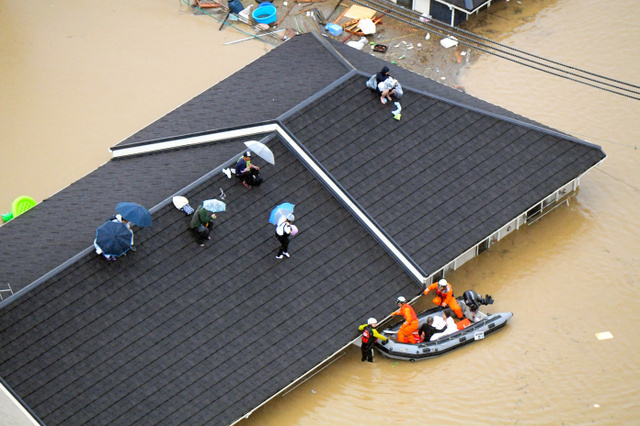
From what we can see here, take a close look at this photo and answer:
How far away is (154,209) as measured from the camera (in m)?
24.1

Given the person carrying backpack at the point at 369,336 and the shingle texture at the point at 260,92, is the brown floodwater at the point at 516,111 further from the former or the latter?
the shingle texture at the point at 260,92

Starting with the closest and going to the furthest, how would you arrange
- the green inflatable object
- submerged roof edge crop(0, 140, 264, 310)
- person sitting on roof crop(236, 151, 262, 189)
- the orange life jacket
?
submerged roof edge crop(0, 140, 264, 310) → the orange life jacket → person sitting on roof crop(236, 151, 262, 189) → the green inflatable object

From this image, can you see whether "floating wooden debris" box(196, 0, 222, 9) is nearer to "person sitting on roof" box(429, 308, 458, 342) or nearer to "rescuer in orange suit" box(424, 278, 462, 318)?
"rescuer in orange suit" box(424, 278, 462, 318)

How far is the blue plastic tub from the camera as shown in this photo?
3434 centimetres

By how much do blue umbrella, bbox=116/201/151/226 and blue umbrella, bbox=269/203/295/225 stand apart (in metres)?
3.14

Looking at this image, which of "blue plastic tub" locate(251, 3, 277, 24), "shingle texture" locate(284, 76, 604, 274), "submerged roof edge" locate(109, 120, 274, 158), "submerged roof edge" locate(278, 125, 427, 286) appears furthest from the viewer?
"blue plastic tub" locate(251, 3, 277, 24)

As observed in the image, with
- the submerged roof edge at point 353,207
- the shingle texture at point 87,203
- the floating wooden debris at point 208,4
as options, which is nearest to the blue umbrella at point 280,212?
the submerged roof edge at point 353,207

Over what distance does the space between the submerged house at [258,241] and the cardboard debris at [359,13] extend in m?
6.55

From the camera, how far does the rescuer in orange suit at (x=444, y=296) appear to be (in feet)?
78.0

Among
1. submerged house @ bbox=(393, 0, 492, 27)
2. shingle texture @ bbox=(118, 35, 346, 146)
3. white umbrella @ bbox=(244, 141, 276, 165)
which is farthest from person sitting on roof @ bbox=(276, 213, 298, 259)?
submerged house @ bbox=(393, 0, 492, 27)

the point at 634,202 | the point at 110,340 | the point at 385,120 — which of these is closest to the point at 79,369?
the point at 110,340

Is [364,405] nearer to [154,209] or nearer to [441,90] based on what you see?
[154,209]

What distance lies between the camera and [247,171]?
24531 mm

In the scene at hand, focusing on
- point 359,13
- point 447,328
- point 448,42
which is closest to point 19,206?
point 447,328
